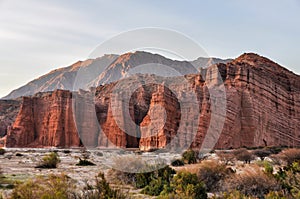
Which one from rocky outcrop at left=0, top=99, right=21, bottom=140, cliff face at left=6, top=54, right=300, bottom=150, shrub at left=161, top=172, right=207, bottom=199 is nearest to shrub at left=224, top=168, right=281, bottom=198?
shrub at left=161, top=172, right=207, bottom=199

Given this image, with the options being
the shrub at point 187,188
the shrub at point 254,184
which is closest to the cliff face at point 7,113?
the shrub at point 187,188

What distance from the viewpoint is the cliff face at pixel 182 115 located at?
49562mm

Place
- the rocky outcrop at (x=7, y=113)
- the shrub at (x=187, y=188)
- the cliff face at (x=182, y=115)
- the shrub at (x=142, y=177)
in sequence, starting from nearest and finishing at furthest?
1. the shrub at (x=187, y=188)
2. the shrub at (x=142, y=177)
3. the cliff face at (x=182, y=115)
4. the rocky outcrop at (x=7, y=113)

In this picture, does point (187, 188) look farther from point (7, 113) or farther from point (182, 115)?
point (7, 113)

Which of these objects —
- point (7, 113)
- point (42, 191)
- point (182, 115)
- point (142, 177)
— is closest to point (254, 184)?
point (142, 177)

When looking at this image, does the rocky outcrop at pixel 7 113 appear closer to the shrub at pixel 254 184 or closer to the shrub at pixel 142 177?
the shrub at pixel 142 177

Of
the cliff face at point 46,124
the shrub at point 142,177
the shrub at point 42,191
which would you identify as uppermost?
the cliff face at point 46,124

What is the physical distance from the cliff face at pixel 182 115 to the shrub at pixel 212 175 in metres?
32.6

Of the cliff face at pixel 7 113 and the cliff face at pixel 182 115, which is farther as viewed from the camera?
the cliff face at pixel 7 113

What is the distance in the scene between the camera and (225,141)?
48406 millimetres

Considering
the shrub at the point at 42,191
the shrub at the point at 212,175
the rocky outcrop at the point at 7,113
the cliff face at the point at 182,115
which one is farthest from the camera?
the rocky outcrop at the point at 7,113

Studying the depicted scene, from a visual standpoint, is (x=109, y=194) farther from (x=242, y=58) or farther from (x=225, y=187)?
(x=242, y=58)

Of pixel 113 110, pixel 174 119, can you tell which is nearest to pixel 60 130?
pixel 113 110

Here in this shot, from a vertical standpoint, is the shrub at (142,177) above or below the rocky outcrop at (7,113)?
below
